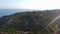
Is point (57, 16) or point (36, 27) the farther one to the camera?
point (57, 16)

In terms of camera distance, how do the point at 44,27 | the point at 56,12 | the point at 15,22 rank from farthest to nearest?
the point at 56,12, the point at 15,22, the point at 44,27

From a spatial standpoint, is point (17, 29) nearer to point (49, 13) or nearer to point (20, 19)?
point (20, 19)

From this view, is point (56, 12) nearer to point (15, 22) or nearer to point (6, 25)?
point (15, 22)

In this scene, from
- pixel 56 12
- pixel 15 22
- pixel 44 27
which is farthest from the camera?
pixel 56 12

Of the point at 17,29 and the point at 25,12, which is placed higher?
the point at 25,12

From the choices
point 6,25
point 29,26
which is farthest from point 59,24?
point 6,25

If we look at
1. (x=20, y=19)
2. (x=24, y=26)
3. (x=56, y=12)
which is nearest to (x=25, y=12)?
(x=20, y=19)
